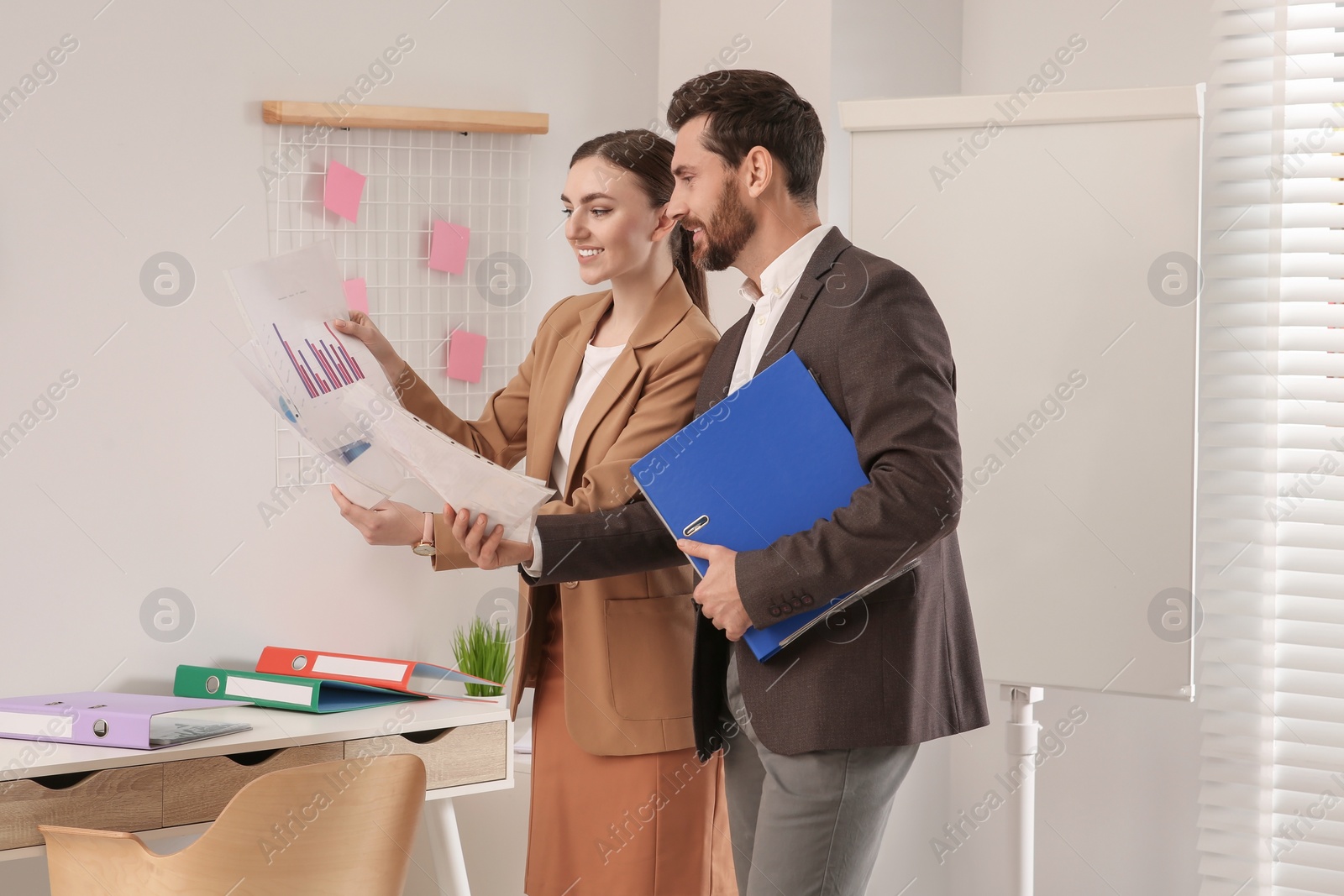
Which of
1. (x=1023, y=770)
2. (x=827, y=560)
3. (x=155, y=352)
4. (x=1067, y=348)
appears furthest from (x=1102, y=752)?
(x=155, y=352)

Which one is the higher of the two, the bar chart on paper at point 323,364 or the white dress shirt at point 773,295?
the white dress shirt at point 773,295

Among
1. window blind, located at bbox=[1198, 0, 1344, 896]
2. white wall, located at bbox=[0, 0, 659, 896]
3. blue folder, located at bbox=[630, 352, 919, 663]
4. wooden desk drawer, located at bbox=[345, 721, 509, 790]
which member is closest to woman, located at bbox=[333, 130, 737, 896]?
blue folder, located at bbox=[630, 352, 919, 663]

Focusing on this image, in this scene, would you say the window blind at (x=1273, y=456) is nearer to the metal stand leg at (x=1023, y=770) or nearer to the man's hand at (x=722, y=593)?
the metal stand leg at (x=1023, y=770)

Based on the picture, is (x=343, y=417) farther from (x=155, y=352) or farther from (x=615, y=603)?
(x=155, y=352)

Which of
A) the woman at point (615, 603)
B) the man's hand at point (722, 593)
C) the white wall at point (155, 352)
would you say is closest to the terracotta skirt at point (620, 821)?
the woman at point (615, 603)

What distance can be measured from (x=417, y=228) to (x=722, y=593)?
154 cm

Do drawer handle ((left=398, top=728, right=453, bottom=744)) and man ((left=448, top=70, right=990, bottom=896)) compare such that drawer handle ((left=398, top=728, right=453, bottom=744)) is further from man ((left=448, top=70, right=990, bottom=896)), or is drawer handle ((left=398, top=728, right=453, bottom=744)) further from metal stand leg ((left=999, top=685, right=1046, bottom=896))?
metal stand leg ((left=999, top=685, right=1046, bottom=896))

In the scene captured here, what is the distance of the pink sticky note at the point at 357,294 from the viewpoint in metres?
2.45

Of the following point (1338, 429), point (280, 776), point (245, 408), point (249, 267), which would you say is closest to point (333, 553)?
point (245, 408)

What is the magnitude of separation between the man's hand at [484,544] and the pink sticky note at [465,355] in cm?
115

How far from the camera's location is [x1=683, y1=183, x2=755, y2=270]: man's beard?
4.88ft

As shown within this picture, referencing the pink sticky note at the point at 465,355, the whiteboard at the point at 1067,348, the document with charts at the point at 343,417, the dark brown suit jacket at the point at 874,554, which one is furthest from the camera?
the pink sticky note at the point at 465,355

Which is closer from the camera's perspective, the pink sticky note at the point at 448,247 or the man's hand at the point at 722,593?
the man's hand at the point at 722,593

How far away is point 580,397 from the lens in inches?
69.0
